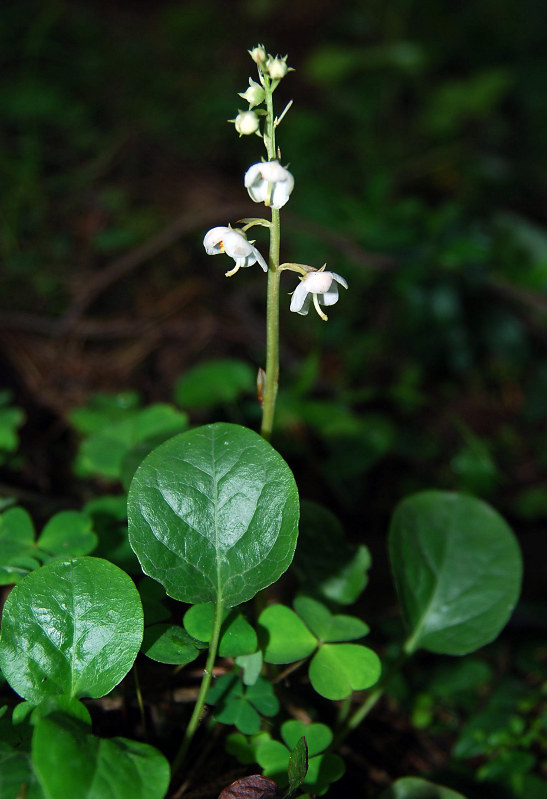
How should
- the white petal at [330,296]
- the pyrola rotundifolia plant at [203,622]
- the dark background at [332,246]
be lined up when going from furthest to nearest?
1. the dark background at [332,246]
2. the white petal at [330,296]
3. the pyrola rotundifolia plant at [203,622]

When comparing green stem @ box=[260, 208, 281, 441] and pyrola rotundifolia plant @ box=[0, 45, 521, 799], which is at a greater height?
green stem @ box=[260, 208, 281, 441]

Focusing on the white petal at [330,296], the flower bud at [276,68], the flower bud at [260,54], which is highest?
the flower bud at [260,54]

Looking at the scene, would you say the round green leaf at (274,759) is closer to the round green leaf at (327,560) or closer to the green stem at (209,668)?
the green stem at (209,668)

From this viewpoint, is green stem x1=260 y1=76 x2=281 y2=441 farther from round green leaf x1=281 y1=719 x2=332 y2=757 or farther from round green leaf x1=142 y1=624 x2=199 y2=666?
round green leaf x1=281 y1=719 x2=332 y2=757

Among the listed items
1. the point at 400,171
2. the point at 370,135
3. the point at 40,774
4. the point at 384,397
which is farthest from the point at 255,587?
the point at 370,135

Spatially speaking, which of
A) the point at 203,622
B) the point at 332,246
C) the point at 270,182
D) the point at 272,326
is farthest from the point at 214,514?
the point at 332,246

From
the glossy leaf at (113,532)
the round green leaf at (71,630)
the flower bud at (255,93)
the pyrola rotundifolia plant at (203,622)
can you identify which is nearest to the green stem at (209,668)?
the pyrola rotundifolia plant at (203,622)

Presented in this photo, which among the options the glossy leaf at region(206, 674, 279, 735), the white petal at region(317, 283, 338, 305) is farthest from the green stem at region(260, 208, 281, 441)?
the glossy leaf at region(206, 674, 279, 735)

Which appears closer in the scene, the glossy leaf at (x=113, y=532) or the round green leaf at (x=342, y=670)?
the round green leaf at (x=342, y=670)
